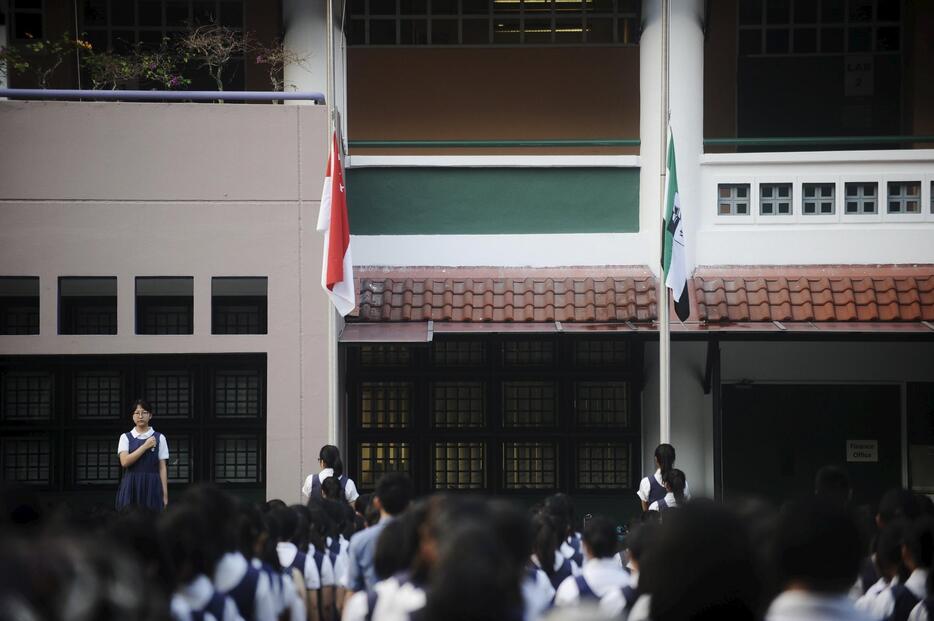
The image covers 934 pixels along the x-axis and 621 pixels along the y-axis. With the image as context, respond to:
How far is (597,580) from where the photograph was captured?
21.5 ft

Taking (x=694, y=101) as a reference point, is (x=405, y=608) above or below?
below

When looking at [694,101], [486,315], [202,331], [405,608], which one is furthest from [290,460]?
[405,608]

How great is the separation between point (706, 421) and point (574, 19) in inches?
219

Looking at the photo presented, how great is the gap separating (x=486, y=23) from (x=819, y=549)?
13062 millimetres

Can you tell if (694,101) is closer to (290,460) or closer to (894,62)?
(894,62)

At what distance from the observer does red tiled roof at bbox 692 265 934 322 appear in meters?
A: 14.2

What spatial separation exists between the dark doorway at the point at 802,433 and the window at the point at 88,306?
25.5 ft

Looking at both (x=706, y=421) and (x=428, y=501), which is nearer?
(x=428, y=501)

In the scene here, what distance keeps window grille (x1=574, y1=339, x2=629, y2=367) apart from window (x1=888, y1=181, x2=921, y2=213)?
3768mm

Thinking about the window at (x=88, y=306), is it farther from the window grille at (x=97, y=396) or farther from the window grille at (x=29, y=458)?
the window grille at (x=29, y=458)

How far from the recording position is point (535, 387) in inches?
628

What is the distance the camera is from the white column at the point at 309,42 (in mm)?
14820

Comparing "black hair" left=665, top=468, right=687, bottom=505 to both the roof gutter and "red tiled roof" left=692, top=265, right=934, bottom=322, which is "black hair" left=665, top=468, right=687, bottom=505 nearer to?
"red tiled roof" left=692, top=265, right=934, bottom=322

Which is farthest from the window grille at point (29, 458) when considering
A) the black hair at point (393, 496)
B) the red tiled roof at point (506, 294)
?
the black hair at point (393, 496)
